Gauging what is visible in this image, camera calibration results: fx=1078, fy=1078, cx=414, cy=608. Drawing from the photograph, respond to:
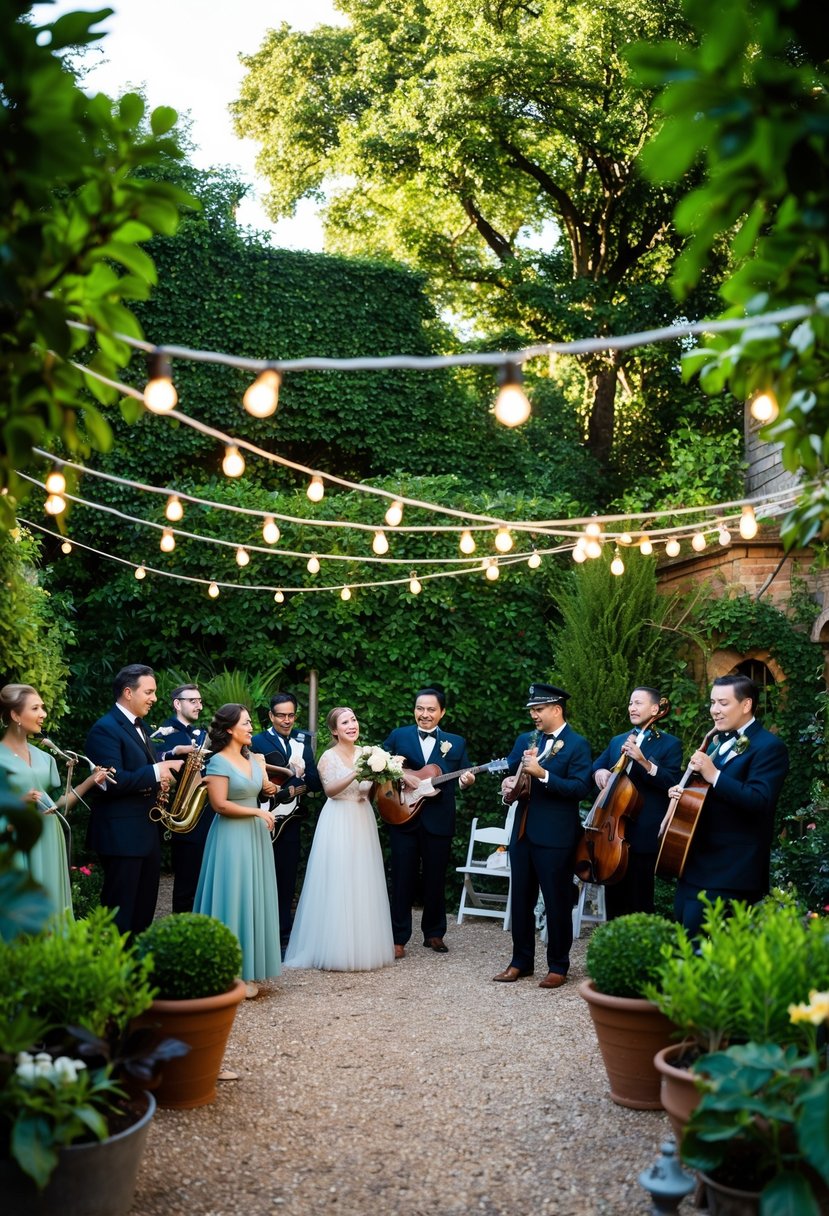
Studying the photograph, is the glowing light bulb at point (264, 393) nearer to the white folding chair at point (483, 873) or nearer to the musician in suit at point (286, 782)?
the musician in suit at point (286, 782)

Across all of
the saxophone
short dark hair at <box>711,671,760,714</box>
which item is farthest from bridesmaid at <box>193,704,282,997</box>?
short dark hair at <box>711,671,760,714</box>

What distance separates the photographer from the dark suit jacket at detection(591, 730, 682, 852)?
23.8 ft

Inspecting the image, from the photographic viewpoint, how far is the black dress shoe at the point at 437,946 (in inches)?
332

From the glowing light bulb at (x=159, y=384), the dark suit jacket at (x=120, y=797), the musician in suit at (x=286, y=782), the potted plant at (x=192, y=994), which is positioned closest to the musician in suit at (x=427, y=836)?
the musician in suit at (x=286, y=782)

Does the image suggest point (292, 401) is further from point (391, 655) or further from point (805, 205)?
point (805, 205)

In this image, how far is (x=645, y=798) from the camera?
24.1 ft

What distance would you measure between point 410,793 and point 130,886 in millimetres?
2461

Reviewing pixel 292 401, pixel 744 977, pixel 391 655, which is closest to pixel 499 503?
pixel 391 655

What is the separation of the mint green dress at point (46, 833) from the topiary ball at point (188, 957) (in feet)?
3.52

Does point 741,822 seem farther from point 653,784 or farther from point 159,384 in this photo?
point 159,384

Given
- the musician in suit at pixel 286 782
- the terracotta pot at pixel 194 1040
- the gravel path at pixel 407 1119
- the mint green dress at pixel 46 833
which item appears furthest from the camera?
the musician in suit at pixel 286 782

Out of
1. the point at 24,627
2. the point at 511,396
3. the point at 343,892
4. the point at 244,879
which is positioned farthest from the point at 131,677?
the point at 511,396

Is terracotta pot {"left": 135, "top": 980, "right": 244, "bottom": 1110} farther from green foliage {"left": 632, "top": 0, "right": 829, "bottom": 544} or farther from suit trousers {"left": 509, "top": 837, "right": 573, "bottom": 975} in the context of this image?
green foliage {"left": 632, "top": 0, "right": 829, "bottom": 544}

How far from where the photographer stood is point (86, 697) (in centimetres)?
1116
